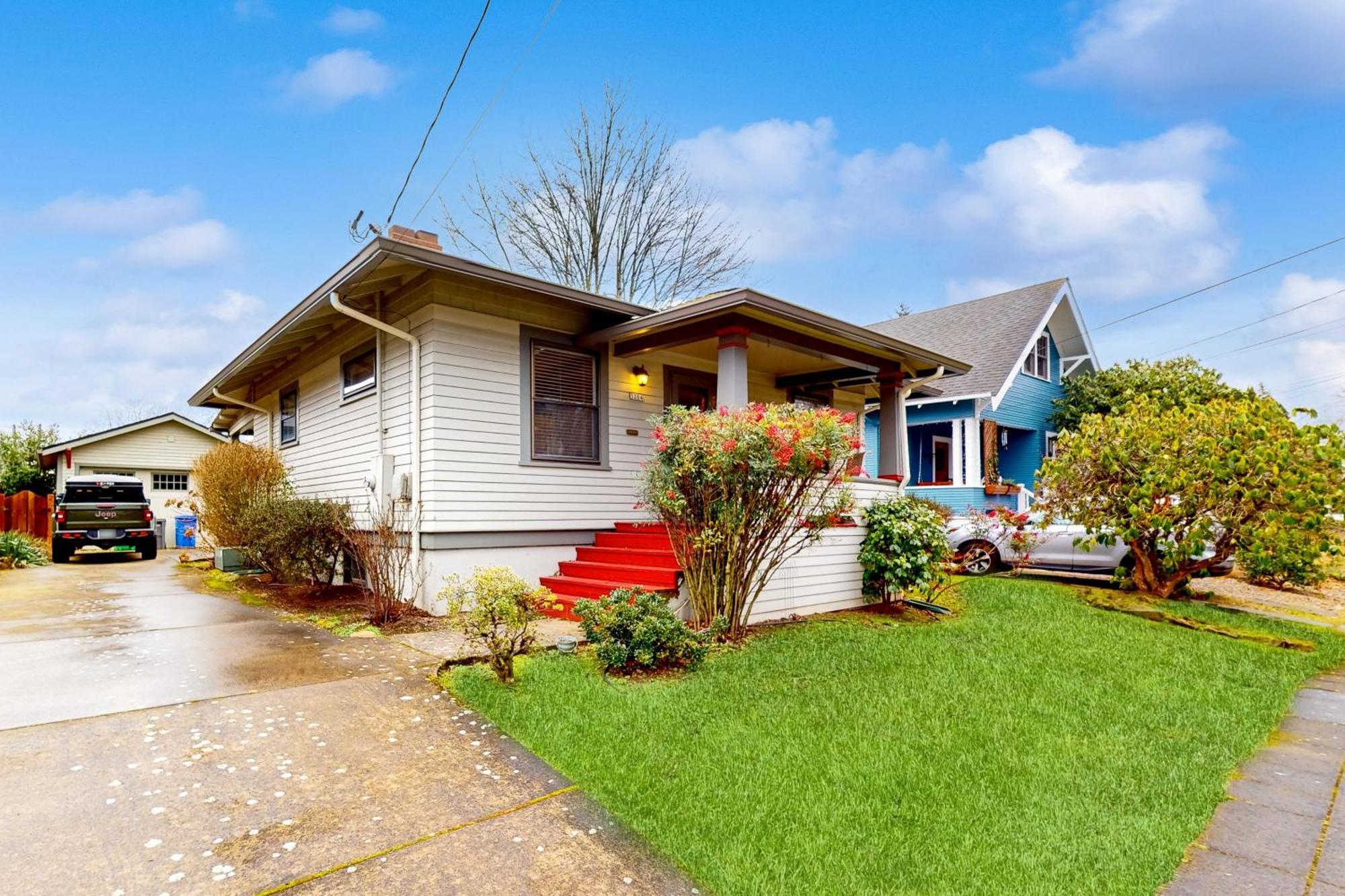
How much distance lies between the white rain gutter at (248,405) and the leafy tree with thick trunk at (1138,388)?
17068 millimetres

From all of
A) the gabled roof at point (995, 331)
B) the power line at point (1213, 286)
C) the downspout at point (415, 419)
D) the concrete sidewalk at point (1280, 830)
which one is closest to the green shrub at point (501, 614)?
the downspout at point (415, 419)

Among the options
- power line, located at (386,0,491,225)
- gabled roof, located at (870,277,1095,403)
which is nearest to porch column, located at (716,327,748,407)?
power line, located at (386,0,491,225)

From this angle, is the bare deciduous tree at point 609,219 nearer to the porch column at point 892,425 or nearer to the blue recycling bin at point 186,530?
the porch column at point 892,425

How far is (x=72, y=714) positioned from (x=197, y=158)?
11.6m

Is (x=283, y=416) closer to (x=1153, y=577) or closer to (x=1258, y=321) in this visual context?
(x=1153, y=577)

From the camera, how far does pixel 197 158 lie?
38.7 feet

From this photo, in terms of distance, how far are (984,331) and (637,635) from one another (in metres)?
16.1

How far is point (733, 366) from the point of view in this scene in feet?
23.0

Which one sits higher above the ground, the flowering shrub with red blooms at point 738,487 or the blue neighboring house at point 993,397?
the blue neighboring house at point 993,397

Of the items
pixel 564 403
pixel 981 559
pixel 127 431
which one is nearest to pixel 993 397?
pixel 981 559

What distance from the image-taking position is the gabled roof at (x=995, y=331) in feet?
51.5

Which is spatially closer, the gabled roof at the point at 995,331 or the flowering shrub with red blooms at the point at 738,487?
the flowering shrub with red blooms at the point at 738,487

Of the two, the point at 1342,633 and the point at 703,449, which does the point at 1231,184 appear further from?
the point at 703,449

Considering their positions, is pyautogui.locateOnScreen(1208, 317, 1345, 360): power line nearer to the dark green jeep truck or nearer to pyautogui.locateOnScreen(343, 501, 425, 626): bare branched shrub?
pyautogui.locateOnScreen(343, 501, 425, 626): bare branched shrub
